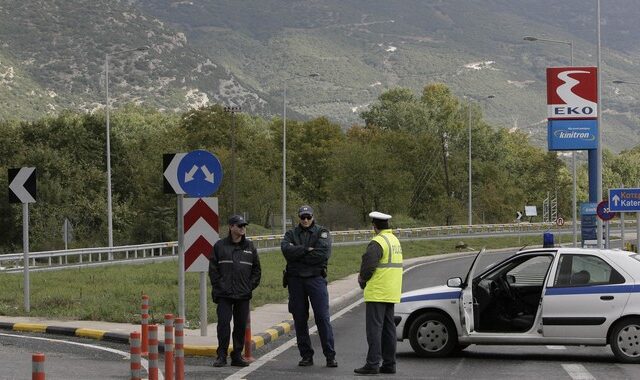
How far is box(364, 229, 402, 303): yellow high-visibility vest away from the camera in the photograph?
15867mm

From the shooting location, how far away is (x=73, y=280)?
3653 centimetres

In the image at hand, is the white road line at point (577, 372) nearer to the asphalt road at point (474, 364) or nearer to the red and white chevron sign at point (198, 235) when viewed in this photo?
the asphalt road at point (474, 364)

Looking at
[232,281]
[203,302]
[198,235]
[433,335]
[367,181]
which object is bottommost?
[433,335]

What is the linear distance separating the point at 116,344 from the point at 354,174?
80.8m

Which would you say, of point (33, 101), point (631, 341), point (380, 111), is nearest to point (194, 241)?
point (631, 341)

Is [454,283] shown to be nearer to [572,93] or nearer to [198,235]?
[198,235]

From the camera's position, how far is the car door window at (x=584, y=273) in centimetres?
1752

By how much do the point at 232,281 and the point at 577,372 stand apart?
438 centimetres

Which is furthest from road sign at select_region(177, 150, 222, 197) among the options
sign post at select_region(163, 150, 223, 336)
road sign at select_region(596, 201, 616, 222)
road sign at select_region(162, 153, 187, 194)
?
road sign at select_region(596, 201, 616, 222)

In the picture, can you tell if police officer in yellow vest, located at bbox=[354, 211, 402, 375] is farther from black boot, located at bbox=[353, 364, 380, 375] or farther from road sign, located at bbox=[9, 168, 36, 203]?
road sign, located at bbox=[9, 168, 36, 203]

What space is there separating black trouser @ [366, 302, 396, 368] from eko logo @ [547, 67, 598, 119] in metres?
30.7

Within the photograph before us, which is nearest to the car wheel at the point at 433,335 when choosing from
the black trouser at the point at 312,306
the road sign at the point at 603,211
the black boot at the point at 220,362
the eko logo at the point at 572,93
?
the black trouser at the point at 312,306

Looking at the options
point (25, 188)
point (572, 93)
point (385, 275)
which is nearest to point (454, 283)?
point (385, 275)

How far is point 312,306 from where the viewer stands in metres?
16.7
